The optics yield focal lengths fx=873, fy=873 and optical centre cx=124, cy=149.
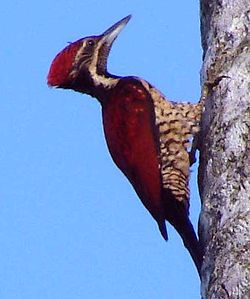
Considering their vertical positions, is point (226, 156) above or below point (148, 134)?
below

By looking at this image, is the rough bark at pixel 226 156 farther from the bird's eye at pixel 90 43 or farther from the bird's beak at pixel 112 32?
the bird's eye at pixel 90 43

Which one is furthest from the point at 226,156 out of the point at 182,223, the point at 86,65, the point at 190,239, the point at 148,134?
the point at 86,65

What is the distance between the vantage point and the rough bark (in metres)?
3.05

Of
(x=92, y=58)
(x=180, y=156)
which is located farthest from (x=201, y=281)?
(x=92, y=58)

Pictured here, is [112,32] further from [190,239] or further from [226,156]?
[226,156]

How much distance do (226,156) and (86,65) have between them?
2063 mm

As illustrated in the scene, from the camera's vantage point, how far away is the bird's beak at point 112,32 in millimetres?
5297

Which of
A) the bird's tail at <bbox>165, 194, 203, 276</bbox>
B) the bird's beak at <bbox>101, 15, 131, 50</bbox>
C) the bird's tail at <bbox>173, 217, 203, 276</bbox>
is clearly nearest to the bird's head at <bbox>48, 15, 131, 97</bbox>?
the bird's beak at <bbox>101, 15, 131, 50</bbox>

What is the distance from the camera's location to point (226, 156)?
3.42 meters

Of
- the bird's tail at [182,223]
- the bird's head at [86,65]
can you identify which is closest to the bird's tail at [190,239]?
the bird's tail at [182,223]

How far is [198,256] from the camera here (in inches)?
159

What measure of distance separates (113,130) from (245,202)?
75.6 inches

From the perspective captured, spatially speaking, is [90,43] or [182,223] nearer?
[182,223]

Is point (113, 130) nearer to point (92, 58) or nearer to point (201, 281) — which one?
point (92, 58)
